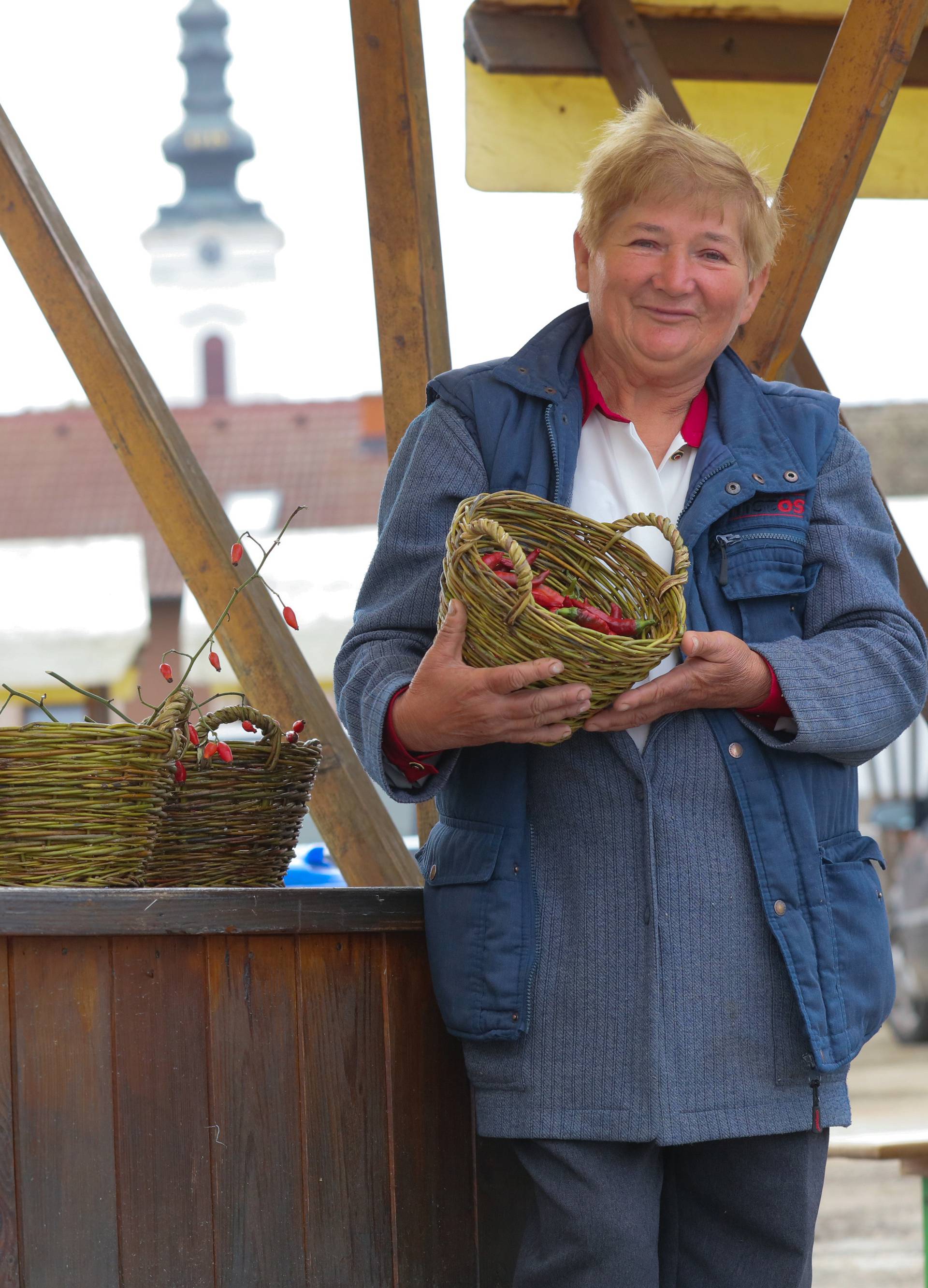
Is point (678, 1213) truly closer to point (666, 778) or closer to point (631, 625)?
point (666, 778)

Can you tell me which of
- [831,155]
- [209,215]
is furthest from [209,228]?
[831,155]

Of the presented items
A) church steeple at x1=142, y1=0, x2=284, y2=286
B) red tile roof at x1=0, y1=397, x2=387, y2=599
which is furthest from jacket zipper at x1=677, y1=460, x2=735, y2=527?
church steeple at x1=142, y1=0, x2=284, y2=286

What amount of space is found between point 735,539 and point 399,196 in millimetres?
1083

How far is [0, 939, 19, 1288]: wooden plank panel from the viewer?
4.68 ft

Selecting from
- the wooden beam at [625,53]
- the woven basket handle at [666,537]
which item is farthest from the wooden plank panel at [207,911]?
the wooden beam at [625,53]

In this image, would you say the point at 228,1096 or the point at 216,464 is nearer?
the point at 228,1096

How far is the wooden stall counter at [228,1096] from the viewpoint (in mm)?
1460

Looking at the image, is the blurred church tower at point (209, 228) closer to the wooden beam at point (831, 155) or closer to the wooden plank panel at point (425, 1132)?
the wooden beam at point (831, 155)

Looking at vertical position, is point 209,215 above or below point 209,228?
above

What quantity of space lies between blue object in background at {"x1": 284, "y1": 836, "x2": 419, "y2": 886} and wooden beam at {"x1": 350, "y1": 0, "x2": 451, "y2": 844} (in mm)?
637

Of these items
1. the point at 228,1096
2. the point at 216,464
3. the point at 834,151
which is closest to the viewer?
the point at 228,1096

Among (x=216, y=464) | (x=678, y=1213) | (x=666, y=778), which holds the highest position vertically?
(x=216, y=464)

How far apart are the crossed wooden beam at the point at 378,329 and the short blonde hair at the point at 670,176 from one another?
756 mm

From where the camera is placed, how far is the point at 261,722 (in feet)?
5.64
